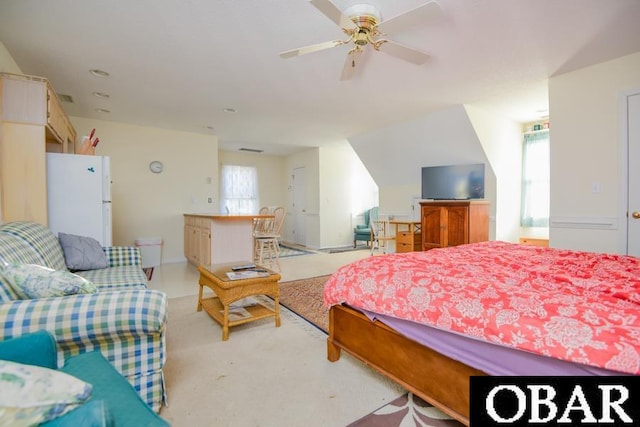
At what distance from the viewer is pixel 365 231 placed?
7.11m

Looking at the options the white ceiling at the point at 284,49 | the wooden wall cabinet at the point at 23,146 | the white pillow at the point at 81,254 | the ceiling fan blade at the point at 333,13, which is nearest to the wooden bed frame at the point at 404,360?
the ceiling fan blade at the point at 333,13

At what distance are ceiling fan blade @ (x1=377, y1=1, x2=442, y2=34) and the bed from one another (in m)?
1.48

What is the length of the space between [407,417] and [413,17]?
225cm

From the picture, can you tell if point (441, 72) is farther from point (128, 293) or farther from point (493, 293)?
point (128, 293)

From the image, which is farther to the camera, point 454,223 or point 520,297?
point 454,223

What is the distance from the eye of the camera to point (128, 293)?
1.42 m

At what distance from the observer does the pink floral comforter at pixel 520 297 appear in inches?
38.9

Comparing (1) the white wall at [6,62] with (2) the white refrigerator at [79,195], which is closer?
(1) the white wall at [6,62]

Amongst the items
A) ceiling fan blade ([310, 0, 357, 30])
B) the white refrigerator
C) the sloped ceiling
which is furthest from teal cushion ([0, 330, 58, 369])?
the sloped ceiling

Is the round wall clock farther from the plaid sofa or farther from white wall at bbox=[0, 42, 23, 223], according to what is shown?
the plaid sofa

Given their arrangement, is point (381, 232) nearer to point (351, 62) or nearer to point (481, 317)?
point (351, 62)

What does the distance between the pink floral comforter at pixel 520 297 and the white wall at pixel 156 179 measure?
453cm

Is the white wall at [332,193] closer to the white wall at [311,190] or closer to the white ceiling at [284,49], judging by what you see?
the white wall at [311,190]

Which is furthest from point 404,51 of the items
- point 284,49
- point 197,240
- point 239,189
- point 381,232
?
point 239,189
